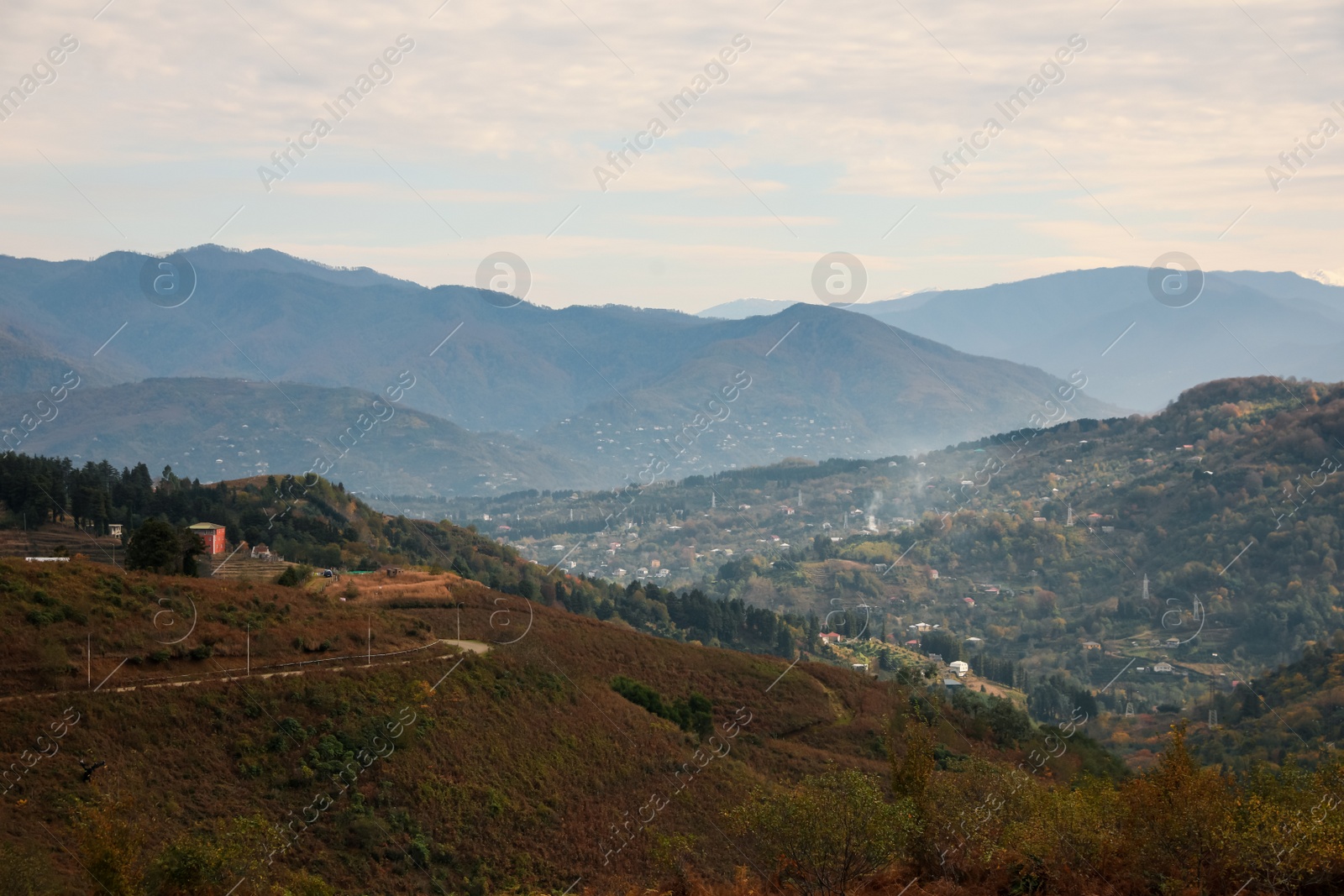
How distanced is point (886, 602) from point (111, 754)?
147593 mm

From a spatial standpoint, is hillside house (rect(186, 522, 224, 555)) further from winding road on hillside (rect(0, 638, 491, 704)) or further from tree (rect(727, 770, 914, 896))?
tree (rect(727, 770, 914, 896))

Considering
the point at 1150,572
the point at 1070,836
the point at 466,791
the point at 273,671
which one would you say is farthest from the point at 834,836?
the point at 1150,572

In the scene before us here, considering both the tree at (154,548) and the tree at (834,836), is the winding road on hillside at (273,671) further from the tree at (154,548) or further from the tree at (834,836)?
the tree at (834,836)

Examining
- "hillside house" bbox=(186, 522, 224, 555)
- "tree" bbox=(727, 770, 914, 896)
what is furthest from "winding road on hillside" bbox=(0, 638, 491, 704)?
"hillside house" bbox=(186, 522, 224, 555)

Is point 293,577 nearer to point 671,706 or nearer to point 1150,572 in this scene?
point 671,706

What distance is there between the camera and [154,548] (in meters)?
44.6

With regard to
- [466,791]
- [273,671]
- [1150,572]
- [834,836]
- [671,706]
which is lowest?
[1150,572]

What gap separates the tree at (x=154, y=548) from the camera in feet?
146

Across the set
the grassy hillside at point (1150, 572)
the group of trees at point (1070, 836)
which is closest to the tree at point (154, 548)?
the group of trees at point (1070, 836)

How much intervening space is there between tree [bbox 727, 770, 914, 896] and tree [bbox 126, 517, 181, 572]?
94.8 feet

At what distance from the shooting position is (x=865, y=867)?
90.3ft

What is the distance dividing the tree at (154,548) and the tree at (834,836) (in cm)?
2889

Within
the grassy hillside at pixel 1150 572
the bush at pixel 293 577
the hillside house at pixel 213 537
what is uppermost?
the hillside house at pixel 213 537

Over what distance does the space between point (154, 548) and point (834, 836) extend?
103 ft
